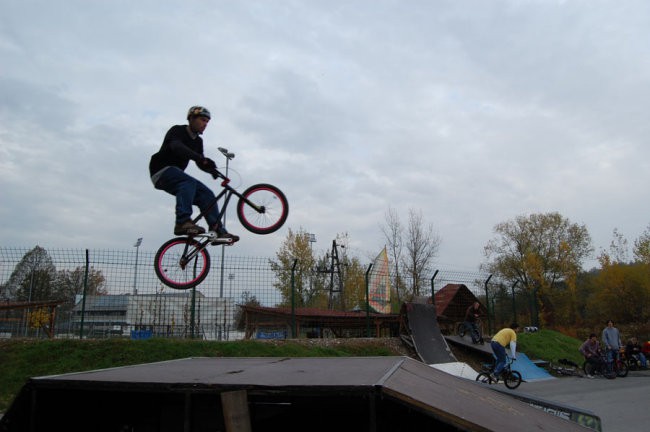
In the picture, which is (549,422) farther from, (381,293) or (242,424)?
(381,293)

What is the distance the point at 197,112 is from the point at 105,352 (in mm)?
6471

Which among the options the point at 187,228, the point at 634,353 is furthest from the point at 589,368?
the point at 187,228

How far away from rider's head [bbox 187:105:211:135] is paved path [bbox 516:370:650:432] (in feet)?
24.1

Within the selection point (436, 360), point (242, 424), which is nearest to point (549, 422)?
point (242, 424)

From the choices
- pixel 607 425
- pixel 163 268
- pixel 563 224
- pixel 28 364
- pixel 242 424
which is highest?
pixel 563 224

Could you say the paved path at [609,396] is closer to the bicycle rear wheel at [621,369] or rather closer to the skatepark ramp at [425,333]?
the bicycle rear wheel at [621,369]

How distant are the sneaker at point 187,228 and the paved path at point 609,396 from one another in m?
6.67

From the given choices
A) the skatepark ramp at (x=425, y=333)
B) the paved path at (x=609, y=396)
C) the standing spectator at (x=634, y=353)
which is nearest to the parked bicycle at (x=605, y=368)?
the paved path at (x=609, y=396)

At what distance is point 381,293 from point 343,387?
15117mm

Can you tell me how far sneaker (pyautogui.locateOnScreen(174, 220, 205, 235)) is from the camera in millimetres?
6766

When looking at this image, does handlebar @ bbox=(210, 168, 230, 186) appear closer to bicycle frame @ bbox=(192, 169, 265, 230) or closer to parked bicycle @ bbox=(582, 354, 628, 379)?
bicycle frame @ bbox=(192, 169, 265, 230)

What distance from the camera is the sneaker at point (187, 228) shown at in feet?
22.2

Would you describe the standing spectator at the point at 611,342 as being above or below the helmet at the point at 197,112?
below

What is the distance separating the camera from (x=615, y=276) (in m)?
41.8
